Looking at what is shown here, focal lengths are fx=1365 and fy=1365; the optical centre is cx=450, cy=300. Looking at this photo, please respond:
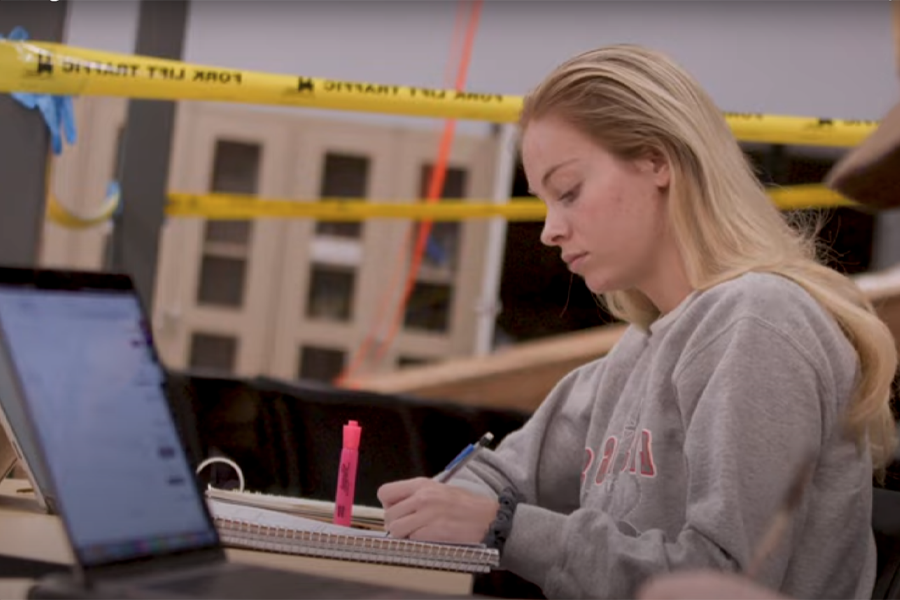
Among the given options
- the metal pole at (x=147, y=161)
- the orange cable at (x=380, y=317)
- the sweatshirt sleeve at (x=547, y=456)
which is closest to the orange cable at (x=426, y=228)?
the orange cable at (x=380, y=317)

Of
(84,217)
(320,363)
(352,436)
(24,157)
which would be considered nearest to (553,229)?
(352,436)

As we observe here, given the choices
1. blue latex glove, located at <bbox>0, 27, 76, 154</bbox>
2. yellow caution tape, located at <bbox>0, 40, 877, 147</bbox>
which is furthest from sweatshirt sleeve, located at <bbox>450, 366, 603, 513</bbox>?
blue latex glove, located at <bbox>0, 27, 76, 154</bbox>

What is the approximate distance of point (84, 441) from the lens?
76 centimetres

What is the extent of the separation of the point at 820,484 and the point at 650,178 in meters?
0.31

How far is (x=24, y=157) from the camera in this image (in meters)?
1.74

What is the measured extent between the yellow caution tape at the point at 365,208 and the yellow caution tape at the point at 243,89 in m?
0.30

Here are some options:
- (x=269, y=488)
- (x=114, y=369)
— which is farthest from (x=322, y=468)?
(x=114, y=369)

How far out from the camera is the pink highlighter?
1.16m

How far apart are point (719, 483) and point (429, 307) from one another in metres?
4.32

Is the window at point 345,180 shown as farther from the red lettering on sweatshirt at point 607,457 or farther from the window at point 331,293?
the red lettering on sweatshirt at point 607,457

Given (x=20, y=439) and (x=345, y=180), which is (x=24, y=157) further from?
(x=345, y=180)

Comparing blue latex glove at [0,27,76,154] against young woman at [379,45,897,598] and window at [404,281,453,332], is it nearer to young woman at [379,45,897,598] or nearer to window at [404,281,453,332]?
young woman at [379,45,897,598]

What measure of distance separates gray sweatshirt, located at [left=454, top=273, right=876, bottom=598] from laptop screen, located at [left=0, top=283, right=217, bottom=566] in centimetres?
35

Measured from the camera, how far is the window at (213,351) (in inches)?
216
